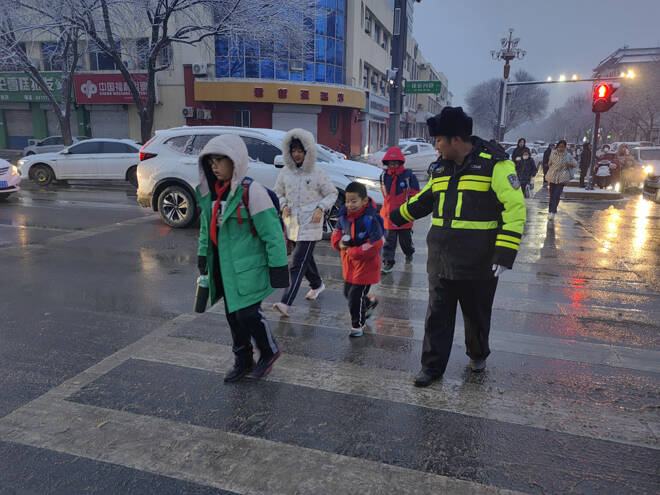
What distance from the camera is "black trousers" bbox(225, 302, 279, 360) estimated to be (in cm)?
358

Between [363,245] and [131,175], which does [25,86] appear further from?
[363,245]

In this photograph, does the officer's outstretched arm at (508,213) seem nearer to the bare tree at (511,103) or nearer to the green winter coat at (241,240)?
the green winter coat at (241,240)

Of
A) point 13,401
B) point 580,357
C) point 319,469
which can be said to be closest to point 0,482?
point 13,401

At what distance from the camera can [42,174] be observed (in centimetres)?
1695

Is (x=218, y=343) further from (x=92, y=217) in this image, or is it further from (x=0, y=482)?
(x=92, y=217)

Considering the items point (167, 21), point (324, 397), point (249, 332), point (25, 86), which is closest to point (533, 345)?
point (324, 397)

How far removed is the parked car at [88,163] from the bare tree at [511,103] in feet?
274

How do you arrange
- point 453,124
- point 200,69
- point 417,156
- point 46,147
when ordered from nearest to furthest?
1. point 453,124
2. point 46,147
3. point 417,156
4. point 200,69

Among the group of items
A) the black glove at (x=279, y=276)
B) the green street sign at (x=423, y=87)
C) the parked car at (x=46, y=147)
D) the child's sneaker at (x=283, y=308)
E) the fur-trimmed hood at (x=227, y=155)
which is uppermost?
the green street sign at (x=423, y=87)

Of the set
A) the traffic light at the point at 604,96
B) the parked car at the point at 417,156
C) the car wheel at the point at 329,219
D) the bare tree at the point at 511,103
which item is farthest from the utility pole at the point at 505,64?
the bare tree at the point at 511,103

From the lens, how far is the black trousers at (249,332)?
358 cm

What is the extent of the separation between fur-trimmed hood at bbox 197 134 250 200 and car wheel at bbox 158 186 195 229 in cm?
640

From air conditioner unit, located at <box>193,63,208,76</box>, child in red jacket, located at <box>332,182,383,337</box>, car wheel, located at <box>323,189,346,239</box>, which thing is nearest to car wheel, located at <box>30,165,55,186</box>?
car wheel, located at <box>323,189,346,239</box>

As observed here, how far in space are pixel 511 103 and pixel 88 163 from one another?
90.5 meters
